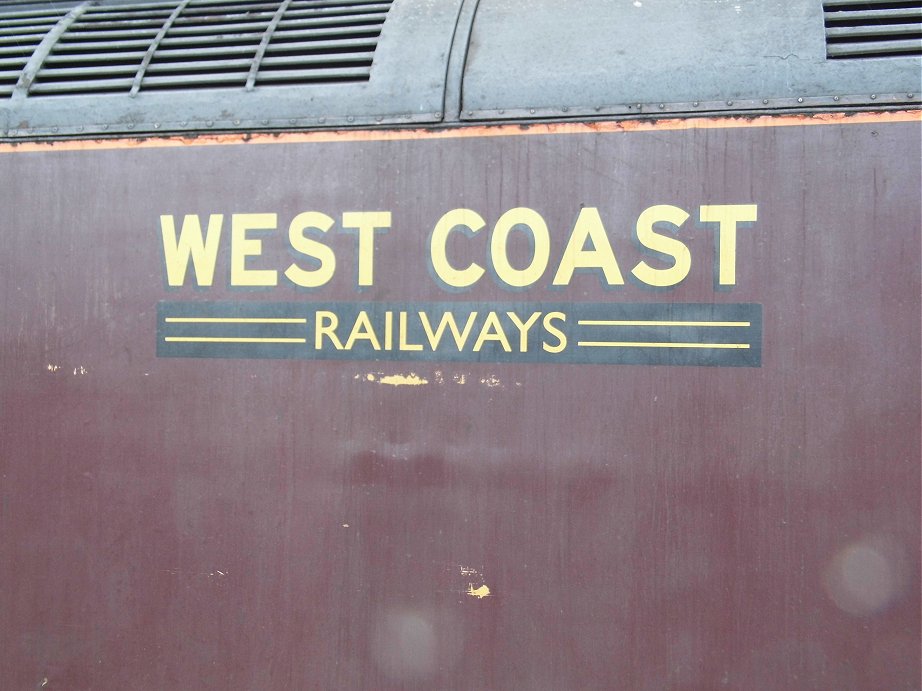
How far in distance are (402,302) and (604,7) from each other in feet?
3.20

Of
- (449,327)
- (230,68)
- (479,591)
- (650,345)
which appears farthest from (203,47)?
(479,591)

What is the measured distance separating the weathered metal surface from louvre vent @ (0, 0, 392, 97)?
0.73 feet

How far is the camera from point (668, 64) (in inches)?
75.1

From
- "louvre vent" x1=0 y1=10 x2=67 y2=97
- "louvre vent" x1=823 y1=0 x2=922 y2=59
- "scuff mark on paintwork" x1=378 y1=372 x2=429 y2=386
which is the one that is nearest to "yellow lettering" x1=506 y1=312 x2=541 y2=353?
"scuff mark on paintwork" x1=378 y1=372 x2=429 y2=386

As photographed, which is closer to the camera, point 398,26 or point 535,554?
point 535,554

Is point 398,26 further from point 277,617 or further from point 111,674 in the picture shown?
point 111,674

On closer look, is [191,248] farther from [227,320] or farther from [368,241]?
[368,241]

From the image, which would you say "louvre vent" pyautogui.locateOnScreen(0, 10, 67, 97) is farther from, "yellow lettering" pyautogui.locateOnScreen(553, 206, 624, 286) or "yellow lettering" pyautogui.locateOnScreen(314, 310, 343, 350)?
"yellow lettering" pyautogui.locateOnScreen(553, 206, 624, 286)

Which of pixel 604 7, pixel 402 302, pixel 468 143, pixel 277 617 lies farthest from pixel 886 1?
pixel 277 617

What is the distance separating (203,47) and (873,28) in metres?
1.81

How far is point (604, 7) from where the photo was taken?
2.08 m

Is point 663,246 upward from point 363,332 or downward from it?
upward

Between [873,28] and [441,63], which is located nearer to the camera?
[873,28]

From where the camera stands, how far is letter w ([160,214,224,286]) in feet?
6.83
